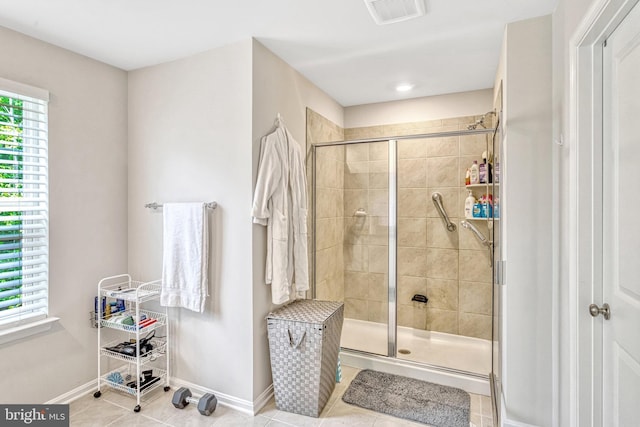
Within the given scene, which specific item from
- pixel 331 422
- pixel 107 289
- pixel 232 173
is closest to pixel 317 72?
pixel 232 173

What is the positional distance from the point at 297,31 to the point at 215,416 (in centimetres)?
243

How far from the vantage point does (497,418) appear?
6.44ft

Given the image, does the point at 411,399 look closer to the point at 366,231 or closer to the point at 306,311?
the point at 306,311

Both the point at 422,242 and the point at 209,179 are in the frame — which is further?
the point at 422,242

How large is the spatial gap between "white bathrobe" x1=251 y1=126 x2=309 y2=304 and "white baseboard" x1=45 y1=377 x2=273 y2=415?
2.11ft

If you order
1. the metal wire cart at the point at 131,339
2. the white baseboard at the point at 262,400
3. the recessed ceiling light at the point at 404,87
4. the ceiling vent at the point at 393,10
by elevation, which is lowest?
the white baseboard at the point at 262,400

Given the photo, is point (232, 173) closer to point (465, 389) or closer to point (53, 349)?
point (53, 349)

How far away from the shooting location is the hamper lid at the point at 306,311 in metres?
2.11

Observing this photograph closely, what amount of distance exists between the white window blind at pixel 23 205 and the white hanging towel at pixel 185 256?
0.72 meters

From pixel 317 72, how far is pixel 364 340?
2.28 m

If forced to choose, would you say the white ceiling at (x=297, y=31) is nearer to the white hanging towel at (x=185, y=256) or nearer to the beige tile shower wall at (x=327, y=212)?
the beige tile shower wall at (x=327, y=212)

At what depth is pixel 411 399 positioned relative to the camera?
88.4 inches

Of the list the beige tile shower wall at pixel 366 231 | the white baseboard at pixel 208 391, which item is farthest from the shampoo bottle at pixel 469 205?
the white baseboard at pixel 208 391

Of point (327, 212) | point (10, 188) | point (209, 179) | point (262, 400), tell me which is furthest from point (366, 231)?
point (10, 188)
